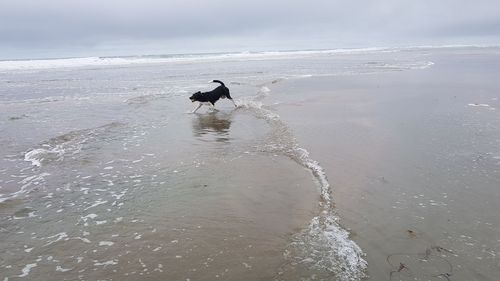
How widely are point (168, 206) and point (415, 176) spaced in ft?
13.1

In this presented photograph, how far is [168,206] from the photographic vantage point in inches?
223

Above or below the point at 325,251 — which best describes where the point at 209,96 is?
above

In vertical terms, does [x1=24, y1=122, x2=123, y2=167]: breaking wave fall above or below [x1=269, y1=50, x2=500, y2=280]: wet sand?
above

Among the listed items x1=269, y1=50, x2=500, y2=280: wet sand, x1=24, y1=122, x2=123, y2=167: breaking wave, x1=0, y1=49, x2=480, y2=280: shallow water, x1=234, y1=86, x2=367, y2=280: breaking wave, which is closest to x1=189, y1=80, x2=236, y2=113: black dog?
x1=269, y1=50, x2=500, y2=280: wet sand

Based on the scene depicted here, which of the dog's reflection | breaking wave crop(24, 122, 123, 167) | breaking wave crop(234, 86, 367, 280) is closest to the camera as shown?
breaking wave crop(234, 86, 367, 280)

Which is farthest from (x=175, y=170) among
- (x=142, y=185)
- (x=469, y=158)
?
(x=469, y=158)

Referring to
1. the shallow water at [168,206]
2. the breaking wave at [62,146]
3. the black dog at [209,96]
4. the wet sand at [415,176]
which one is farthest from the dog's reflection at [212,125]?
the breaking wave at [62,146]

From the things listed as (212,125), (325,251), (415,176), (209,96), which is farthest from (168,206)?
(209,96)

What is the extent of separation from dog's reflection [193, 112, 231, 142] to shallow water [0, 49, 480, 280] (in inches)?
2.3

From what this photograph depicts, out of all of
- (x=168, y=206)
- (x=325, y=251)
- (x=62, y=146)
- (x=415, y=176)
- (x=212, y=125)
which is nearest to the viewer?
(x=325, y=251)

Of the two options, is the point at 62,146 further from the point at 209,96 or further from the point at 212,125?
the point at 209,96

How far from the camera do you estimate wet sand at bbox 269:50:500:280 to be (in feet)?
13.9

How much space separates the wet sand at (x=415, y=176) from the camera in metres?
4.24

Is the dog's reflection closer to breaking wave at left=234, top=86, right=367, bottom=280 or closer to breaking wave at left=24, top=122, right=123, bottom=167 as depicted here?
breaking wave at left=24, top=122, right=123, bottom=167
